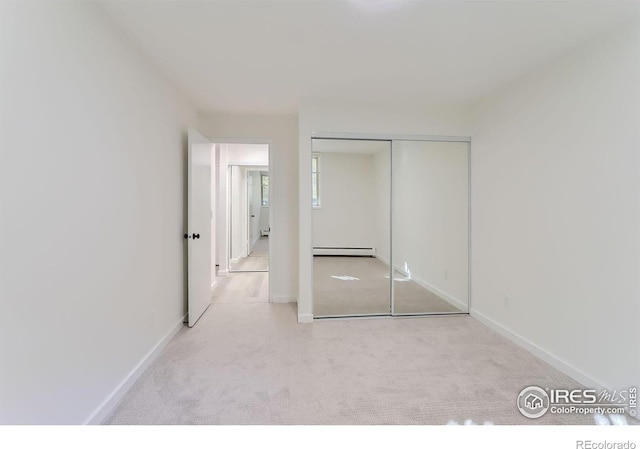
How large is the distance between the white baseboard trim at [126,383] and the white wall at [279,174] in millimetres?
1431

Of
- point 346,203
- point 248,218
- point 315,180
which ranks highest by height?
point 315,180

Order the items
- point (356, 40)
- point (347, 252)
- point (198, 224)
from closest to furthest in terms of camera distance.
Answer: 1. point (356, 40)
2. point (198, 224)
3. point (347, 252)

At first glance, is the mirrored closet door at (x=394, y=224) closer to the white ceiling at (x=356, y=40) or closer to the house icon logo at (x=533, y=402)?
the white ceiling at (x=356, y=40)

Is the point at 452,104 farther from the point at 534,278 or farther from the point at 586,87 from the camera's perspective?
the point at 534,278

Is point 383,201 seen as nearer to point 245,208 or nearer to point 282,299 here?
point 282,299

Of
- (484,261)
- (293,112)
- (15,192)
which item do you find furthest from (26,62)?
(484,261)

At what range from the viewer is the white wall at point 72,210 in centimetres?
117

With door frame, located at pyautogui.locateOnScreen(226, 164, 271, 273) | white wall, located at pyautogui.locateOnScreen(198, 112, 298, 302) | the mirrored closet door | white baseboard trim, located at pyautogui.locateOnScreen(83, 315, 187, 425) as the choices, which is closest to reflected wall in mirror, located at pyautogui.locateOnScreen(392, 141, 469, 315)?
the mirrored closet door

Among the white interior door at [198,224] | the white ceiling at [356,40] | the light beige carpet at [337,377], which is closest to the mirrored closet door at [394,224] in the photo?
the light beige carpet at [337,377]

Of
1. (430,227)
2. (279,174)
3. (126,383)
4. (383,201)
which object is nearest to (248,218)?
(279,174)

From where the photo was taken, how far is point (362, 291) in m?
3.55

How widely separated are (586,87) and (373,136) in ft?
5.55

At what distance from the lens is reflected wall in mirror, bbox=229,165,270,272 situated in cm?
589

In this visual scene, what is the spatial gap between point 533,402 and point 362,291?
6.20ft
